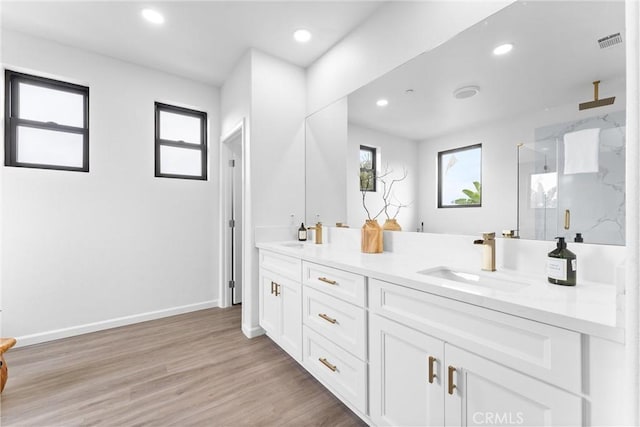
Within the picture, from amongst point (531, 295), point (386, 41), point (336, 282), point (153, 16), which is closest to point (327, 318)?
point (336, 282)

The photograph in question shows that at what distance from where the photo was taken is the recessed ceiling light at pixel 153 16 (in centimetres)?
212

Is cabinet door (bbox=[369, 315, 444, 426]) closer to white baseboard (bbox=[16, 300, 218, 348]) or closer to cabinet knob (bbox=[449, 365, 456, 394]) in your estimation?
cabinet knob (bbox=[449, 365, 456, 394])

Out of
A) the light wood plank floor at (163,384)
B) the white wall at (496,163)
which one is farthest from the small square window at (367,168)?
the light wood plank floor at (163,384)

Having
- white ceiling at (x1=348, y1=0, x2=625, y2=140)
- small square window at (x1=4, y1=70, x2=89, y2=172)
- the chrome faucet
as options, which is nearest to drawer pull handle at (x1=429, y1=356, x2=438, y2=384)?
the chrome faucet

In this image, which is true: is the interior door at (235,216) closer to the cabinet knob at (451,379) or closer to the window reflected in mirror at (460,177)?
the window reflected in mirror at (460,177)

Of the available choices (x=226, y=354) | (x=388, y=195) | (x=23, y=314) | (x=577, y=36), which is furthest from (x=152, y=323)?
(x=577, y=36)

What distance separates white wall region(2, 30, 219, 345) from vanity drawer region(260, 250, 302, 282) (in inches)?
49.1

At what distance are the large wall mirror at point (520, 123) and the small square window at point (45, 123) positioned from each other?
9.54ft

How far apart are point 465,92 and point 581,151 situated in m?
0.65

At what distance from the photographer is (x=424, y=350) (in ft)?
3.52

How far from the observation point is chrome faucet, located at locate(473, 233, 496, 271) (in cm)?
130

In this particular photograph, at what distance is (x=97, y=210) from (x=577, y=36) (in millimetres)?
3755

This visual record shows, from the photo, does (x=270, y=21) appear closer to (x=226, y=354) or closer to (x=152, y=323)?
(x=226, y=354)

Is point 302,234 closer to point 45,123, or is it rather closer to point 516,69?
point 516,69
